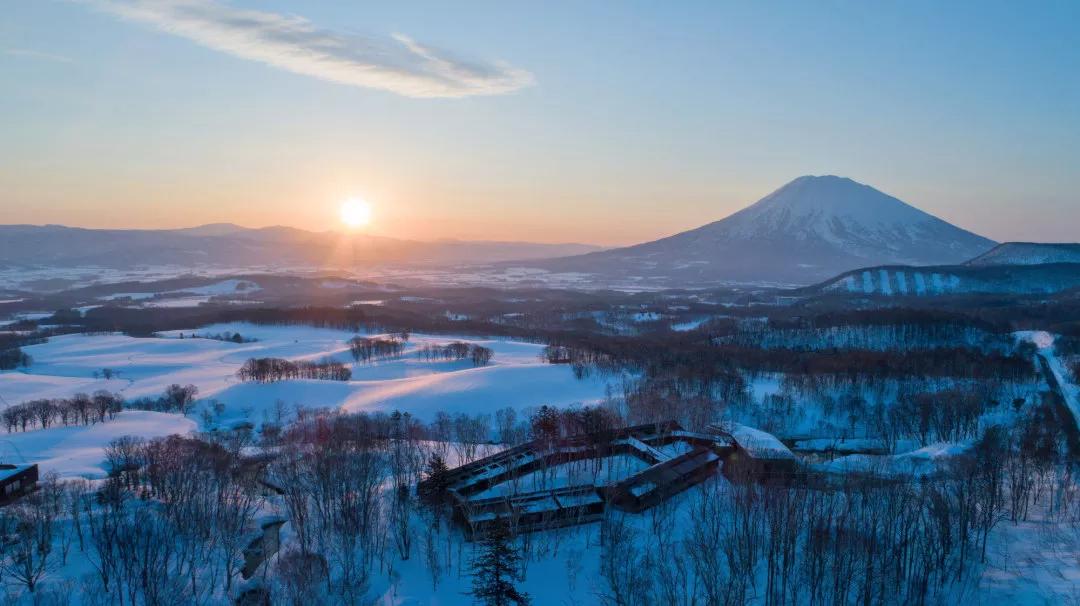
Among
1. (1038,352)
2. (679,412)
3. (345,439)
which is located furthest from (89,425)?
(1038,352)

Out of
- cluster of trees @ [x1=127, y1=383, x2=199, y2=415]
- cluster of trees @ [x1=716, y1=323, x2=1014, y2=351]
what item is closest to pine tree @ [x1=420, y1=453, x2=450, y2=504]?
cluster of trees @ [x1=127, y1=383, x2=199, y2=415]

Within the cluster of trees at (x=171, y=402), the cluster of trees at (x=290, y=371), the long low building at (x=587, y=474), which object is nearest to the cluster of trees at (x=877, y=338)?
the cluster of trees at (x=290, y=371)

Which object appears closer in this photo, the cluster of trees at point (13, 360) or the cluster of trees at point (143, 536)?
the cluster of trees at point (143, 536)

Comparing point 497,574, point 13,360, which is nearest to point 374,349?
point 13,360

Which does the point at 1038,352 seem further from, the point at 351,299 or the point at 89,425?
the point at 351,299

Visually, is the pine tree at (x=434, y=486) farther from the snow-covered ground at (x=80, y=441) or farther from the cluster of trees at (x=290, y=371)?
the cluster of trees at (x=290, y=371)

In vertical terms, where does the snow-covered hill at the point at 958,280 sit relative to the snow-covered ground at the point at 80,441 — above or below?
above
